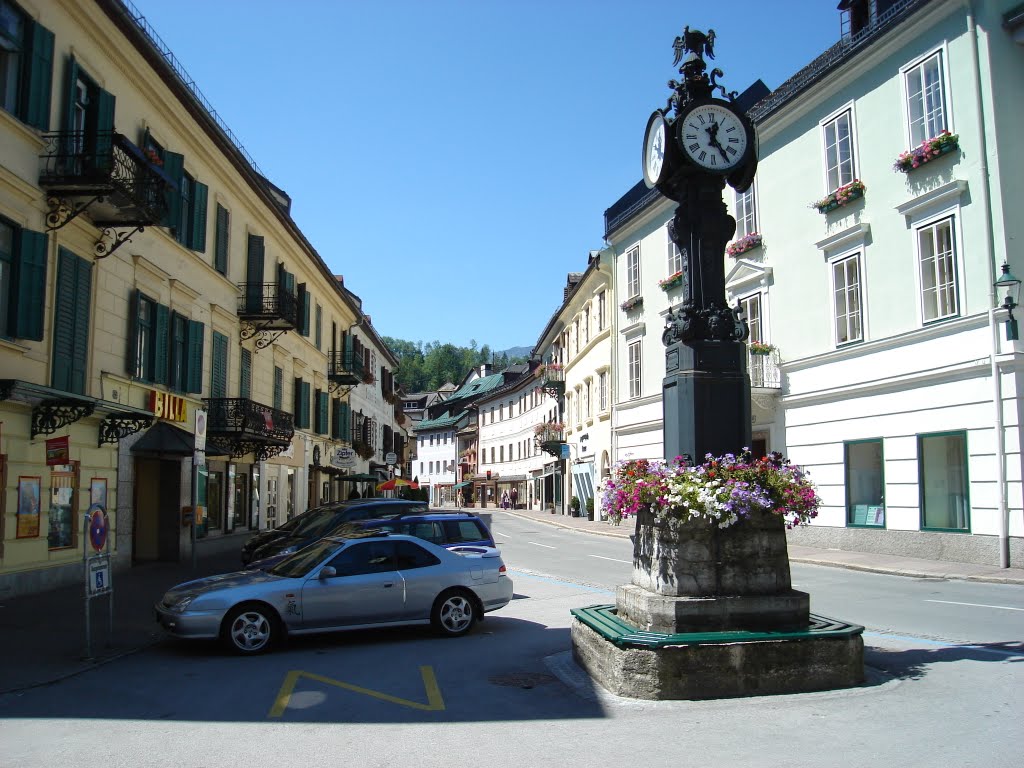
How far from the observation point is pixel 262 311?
25.9 m

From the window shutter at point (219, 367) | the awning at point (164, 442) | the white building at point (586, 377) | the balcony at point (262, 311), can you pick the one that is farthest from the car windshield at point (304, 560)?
the white building at point (586, 377)

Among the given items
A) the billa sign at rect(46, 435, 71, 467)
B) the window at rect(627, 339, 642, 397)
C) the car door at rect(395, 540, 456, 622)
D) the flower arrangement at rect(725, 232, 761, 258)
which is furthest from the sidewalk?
the window at rect(627, 339, 642, 397)

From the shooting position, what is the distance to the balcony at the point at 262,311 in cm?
2602

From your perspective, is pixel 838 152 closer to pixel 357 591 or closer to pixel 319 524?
pixel 319 524

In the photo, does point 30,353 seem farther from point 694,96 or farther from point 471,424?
point 471,424

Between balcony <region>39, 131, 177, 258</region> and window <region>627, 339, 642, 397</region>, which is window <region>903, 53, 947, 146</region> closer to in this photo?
window <region>627, 339, 642, 397</region>

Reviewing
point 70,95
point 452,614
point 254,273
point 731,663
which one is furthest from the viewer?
point 254,273

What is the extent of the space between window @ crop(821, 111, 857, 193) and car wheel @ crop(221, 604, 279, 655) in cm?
1873

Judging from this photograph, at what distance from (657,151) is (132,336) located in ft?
43.9

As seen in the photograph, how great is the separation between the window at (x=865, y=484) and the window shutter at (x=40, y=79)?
63.6ft

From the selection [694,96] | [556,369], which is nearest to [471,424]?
[556,369]

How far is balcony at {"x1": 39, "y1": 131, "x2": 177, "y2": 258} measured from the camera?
47.2 ft

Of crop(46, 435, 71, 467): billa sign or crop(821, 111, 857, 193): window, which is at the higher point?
crop(821, 111, 857, 193): window

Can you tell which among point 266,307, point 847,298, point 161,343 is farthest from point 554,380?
point 161,343
